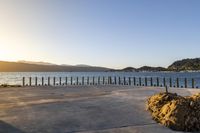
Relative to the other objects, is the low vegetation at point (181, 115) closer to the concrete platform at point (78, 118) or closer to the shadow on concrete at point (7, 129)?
the concrete platform at point (78, 118)

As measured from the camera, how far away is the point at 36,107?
1870 cm

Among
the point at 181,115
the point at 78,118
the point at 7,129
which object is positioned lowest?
the point at 7,129

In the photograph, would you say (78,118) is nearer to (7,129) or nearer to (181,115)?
(7,129)

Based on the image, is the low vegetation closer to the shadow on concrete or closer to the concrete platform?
the concrete platform

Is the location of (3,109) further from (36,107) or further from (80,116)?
(80,116)

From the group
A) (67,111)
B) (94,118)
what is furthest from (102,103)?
(94,118)

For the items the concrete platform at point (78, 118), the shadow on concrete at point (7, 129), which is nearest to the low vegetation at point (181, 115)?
the concrete platform at point (78, 118)

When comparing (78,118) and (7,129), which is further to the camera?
(78,118)

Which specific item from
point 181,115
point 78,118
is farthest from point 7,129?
point 181,115

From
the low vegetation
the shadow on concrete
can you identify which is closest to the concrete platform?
the shadow on concrete

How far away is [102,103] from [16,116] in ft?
18.7

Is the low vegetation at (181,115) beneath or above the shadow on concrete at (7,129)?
above

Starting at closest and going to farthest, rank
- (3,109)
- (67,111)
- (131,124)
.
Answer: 1. (131,124)
2. (67,111)
3. (3,109)

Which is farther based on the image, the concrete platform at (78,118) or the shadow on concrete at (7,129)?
the concrete platform at (78,118)
